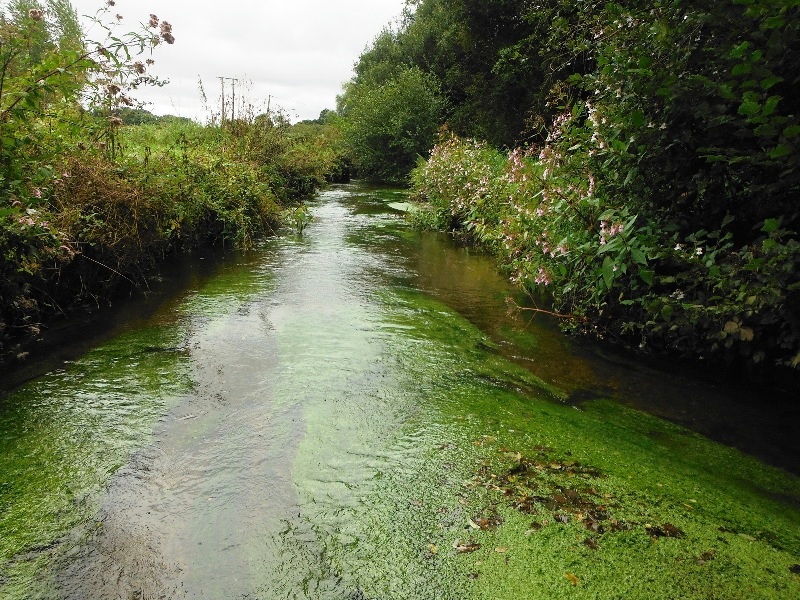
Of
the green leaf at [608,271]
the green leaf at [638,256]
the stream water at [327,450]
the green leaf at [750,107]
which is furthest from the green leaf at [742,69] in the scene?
the stream water at [327,450]

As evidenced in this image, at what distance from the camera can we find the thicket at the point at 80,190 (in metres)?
3.54

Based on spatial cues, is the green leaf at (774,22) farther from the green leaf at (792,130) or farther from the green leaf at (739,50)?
the green leaf at (792,130)

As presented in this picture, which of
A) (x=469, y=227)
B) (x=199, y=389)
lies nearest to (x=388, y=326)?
(x=199, y=389)

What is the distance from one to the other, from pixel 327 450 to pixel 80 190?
4044 mm

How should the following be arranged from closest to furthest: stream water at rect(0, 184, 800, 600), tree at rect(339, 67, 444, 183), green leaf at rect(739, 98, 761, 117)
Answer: stream water at rect(0, 184, 800, 600)
green leaf at rect(739, 98, 761, 117)
tree at rect(339, 67, 444, 183)

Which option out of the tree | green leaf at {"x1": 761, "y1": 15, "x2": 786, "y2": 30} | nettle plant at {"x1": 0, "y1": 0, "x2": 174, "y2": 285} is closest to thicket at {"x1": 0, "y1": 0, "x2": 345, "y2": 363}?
nettle plant at {"x1": 0, "y1": 0, "x2": 174, "y2": 285}

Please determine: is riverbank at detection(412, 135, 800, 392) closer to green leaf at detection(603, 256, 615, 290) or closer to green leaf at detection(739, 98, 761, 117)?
green leaf at detection(603, 256, 615, 290)

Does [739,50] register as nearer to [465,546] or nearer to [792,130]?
[792,130]

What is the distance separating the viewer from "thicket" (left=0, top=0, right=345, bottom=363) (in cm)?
354

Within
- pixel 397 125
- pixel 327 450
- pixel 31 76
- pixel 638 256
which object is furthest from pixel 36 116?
pixel 397 125

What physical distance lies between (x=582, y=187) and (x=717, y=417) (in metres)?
2.22

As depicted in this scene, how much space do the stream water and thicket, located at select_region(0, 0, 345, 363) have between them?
2.67ft

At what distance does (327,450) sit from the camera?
286cm

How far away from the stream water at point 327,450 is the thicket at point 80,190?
814mm
